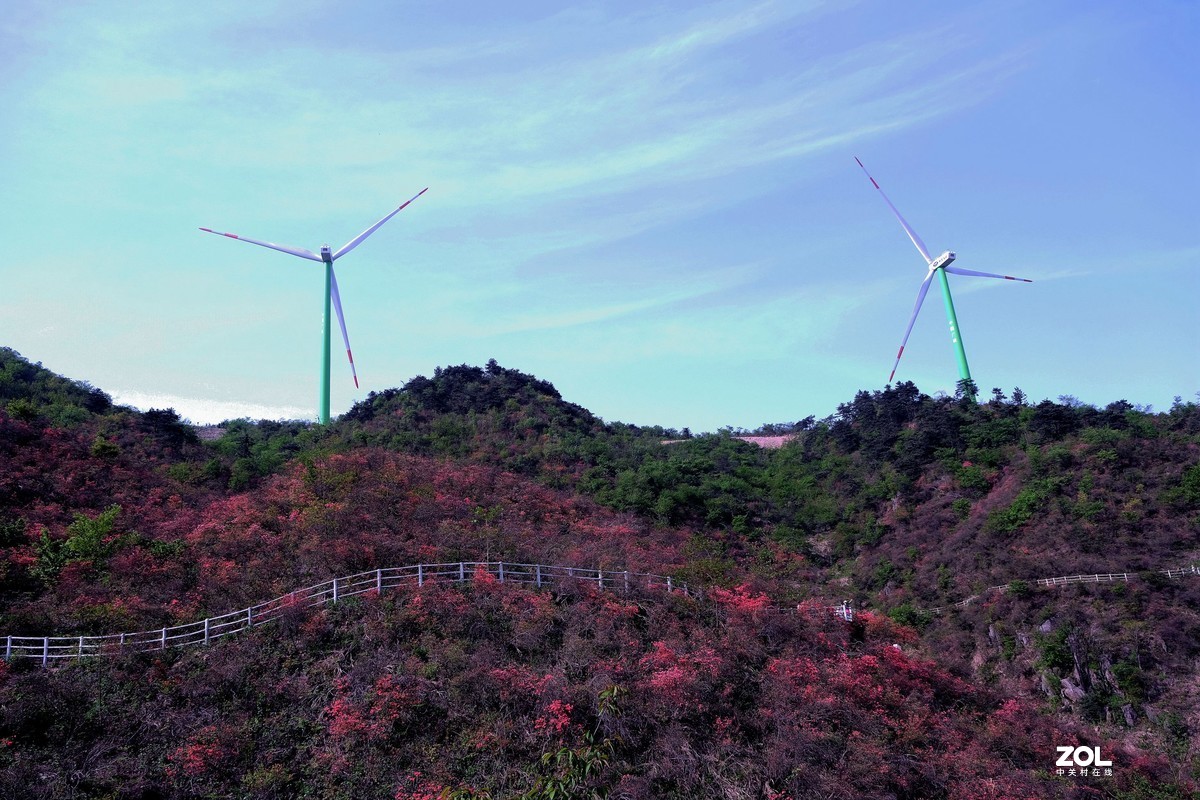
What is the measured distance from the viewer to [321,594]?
27.4 metres

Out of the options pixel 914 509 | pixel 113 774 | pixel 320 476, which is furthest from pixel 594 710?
pixel 914 509

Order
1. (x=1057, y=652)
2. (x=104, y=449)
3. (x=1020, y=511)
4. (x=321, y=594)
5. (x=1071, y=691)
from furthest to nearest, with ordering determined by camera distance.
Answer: (x=1020, y=511) < (x=104, y=449) < (x=1057, y=652) < (x=1071, y=691) < (x=321, y=594)

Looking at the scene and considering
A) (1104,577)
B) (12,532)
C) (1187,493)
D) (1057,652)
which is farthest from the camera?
(1187,493)

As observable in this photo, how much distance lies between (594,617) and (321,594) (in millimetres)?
8855

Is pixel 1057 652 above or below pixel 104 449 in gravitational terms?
below

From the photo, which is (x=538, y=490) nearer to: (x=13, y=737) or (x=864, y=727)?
(x=864, y=727)

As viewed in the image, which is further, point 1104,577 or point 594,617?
point 1104,577

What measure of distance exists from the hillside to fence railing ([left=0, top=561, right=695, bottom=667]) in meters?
0.70

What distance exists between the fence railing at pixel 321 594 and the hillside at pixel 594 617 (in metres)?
0.70

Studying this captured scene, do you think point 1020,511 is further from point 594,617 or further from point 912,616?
point 594,617

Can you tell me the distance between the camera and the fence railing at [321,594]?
78.3 ft

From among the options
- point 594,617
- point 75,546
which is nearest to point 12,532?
point 75,546

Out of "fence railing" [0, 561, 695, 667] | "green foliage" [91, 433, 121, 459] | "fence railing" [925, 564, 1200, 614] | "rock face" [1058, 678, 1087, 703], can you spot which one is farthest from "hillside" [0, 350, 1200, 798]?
"fence railing" [0, 561, 695, 667]

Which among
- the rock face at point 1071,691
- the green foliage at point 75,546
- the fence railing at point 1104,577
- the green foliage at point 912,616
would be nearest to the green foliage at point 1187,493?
the fence railing at point 1104,577
